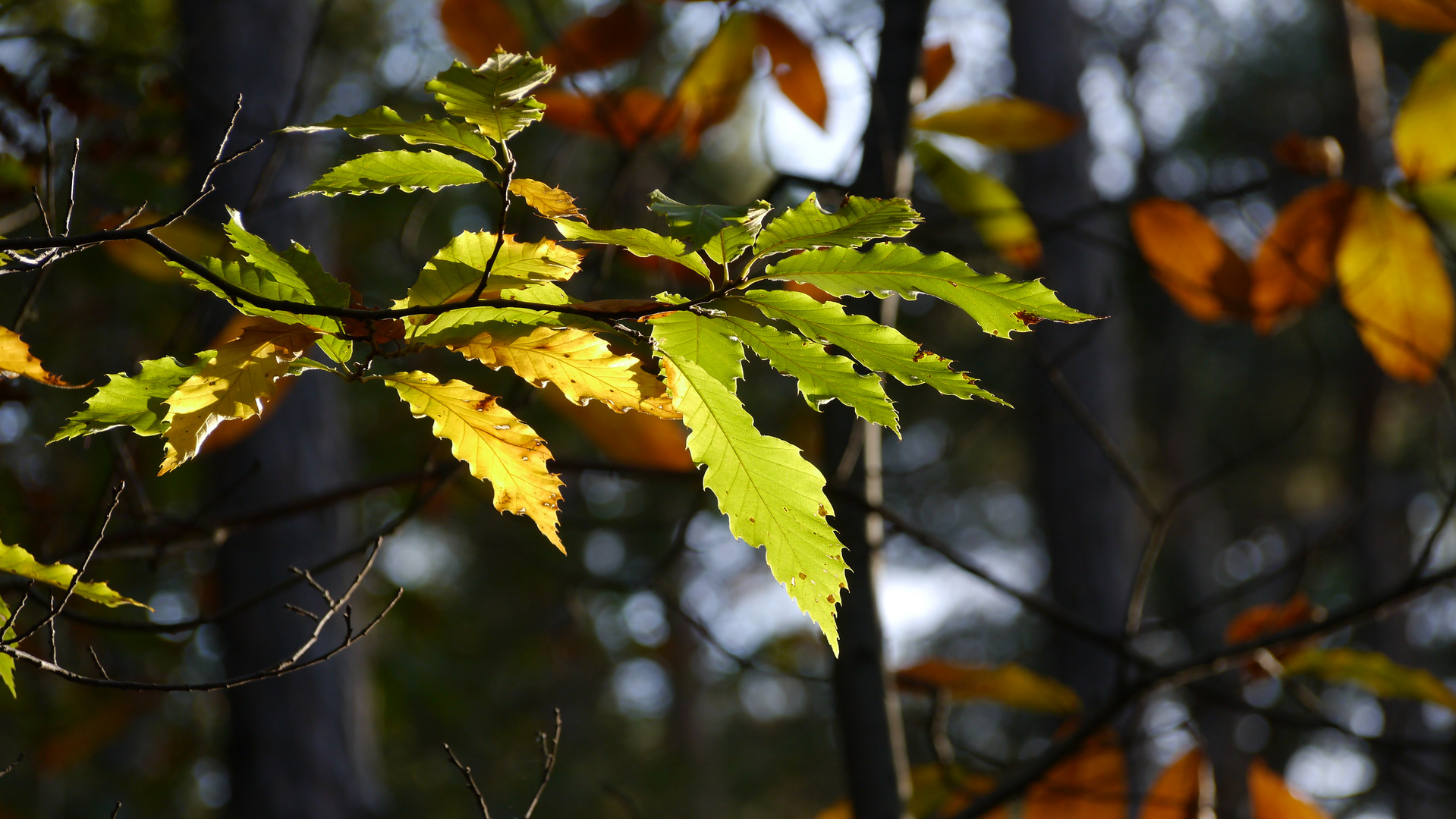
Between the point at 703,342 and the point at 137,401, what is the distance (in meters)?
0.39

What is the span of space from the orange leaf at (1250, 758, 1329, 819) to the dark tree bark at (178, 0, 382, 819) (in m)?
1.94

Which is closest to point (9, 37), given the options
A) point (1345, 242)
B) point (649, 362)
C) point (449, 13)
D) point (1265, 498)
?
point (449, 13)

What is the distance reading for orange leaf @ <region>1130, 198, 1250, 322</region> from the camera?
1.45 m

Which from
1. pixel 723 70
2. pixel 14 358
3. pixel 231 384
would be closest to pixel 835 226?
pixel 231 384

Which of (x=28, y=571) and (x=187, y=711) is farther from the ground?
(x=28, y=571)

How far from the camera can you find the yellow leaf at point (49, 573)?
637 mm

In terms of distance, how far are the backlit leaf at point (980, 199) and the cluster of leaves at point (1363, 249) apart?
0.64ft

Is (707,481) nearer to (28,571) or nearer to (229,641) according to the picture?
(28,571)

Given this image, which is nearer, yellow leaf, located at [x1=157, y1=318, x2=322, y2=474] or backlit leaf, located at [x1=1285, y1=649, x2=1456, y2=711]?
yellow leaf, located at [x1=157, y1=318, x2=322, y2=474]

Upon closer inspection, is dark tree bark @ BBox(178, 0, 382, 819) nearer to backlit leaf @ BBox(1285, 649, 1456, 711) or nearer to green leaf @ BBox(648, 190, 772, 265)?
green leaf @ BBox(648, 190, 772, 265)

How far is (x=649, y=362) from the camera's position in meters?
0.73

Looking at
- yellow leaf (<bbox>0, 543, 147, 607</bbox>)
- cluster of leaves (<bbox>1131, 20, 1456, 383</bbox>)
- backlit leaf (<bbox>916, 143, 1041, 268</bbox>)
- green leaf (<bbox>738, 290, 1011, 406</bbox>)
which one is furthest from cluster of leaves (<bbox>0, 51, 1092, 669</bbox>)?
cluster of leaves (<bbox>1131, 20, 1456, 383</bbox>)

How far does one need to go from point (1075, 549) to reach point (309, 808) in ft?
8.73

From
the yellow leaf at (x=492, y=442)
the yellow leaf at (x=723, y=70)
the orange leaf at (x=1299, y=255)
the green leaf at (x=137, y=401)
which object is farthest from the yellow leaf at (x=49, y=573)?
the orange leaf at (x=1299, y=255)
